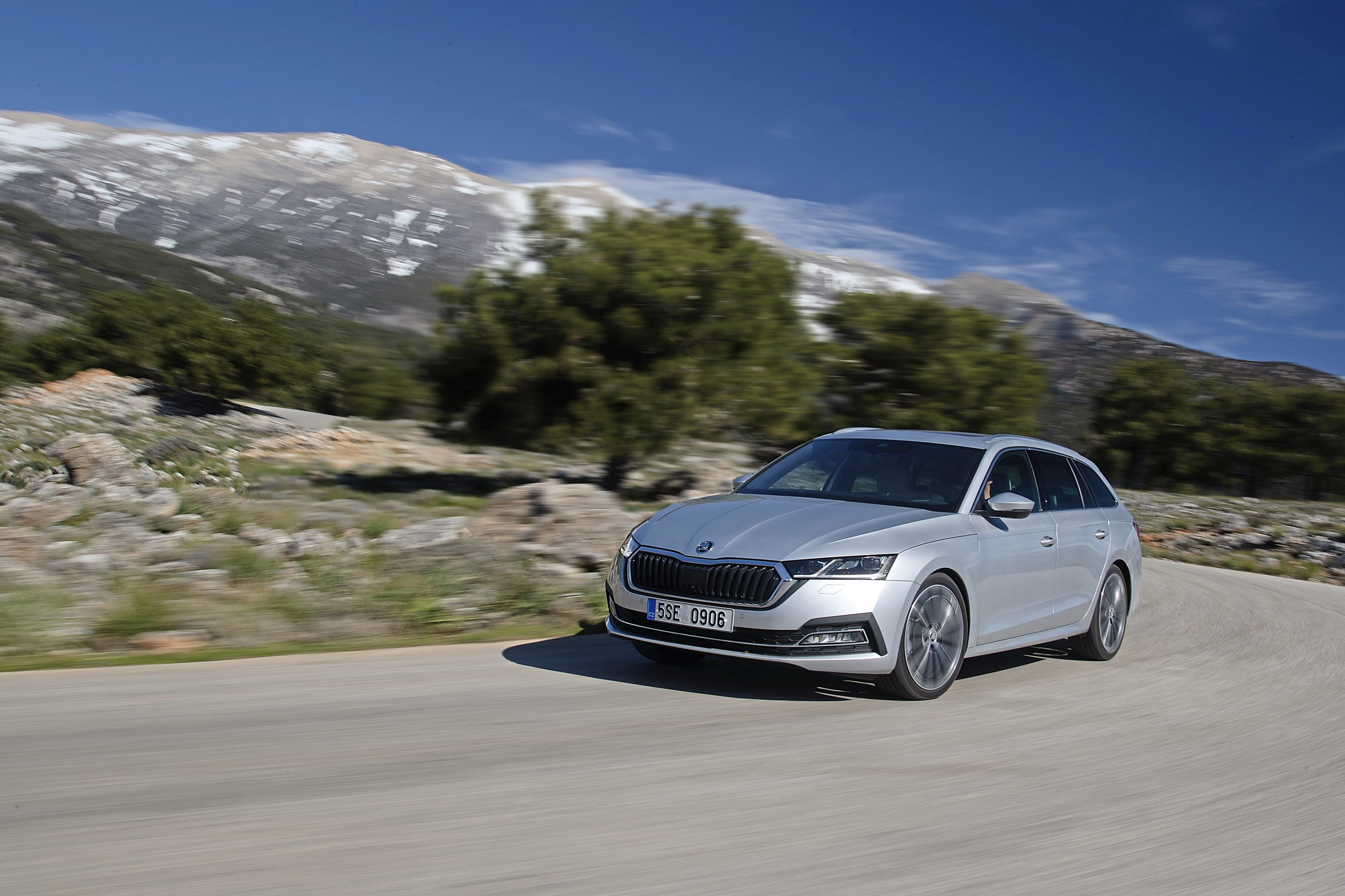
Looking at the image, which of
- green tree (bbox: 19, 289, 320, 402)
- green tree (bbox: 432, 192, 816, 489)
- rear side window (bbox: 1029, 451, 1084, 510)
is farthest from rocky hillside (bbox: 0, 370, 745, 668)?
green tree (bbox: 19, 289, 320, 402)

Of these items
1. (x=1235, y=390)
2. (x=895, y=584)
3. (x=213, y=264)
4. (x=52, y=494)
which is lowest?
(x=52, y=494)

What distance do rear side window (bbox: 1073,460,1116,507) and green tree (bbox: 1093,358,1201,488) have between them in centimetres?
7331

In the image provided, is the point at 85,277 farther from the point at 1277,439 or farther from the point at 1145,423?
the point at 1277,439

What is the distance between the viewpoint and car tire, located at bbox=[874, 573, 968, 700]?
255 inches

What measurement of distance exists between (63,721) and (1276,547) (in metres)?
29.1

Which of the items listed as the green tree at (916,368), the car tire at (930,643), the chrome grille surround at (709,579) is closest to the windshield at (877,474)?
the car tire at (930,643)

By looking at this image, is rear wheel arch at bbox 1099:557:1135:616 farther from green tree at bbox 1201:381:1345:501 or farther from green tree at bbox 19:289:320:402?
green tree at bbox 1201:381:1345:501

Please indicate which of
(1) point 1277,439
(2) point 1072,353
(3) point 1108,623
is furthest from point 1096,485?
(1) point 1277,439

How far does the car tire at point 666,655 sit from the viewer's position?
714 centimetres

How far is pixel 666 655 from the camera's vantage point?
7.34m

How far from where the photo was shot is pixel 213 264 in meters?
192

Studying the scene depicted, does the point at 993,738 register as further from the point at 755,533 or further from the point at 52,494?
the point at 52,494

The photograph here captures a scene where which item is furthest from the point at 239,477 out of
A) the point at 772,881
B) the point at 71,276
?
the point at 71,276

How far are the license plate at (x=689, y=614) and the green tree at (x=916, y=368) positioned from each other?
19590 millimetres
